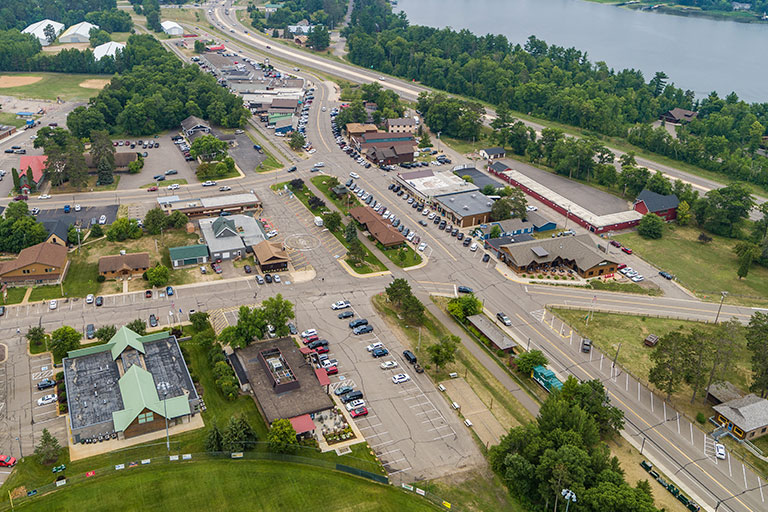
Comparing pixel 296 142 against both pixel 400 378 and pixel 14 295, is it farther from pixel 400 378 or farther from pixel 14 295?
pixel 400 378

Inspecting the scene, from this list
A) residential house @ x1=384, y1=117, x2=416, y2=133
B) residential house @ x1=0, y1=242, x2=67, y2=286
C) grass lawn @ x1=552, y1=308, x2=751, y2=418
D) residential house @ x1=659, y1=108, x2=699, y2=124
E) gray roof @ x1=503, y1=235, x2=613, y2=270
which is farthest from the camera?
Answer: residential house @ x1=659, y1=108, x2=699, y2=124

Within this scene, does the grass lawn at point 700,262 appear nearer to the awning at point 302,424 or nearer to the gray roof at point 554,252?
the gray roof at point 554,252

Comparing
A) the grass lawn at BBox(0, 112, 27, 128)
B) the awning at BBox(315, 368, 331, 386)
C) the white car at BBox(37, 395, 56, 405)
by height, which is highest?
the awning at BBox(315, 368, 331, 386)

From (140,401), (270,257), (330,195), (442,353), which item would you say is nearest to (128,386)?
(140,401)

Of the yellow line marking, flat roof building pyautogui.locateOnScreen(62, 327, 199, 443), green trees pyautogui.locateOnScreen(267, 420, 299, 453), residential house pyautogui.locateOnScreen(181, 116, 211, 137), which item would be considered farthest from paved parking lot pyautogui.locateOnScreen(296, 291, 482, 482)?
residential house pyautogui.locateOnScreen(181, 116, 211, 137)

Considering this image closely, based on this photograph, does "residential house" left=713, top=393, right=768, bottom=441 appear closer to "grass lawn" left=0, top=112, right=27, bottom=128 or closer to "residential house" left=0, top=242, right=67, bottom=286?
"residential house" left=0, top=242, right=67, bottom=286

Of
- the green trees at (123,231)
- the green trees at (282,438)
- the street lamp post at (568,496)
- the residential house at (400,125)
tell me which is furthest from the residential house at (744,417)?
the residential house at (400,125)

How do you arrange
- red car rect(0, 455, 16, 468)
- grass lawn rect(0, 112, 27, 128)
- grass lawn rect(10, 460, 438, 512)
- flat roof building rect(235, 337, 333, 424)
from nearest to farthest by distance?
grass lawn rect(10, 460, 438, 512) → red car rect(0, 455, 16, 468) → flat roof building rect(235, 337, 333, 424) → grass lawn rect(0, 112, 27, 128)
